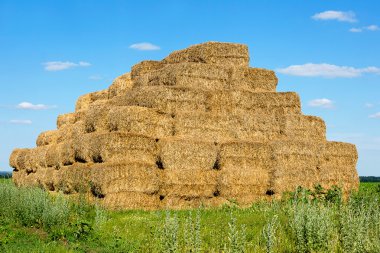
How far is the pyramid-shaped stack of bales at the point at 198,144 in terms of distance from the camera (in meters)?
24.1

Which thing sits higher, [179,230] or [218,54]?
[218,54]

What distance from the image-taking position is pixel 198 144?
25391 mm

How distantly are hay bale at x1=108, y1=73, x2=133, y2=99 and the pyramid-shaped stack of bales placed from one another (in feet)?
5.68

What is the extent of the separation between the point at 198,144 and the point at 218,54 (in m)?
7.18

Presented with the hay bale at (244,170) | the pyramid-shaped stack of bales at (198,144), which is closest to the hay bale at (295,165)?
the pyramid-shaped stack of bales at (198,144)

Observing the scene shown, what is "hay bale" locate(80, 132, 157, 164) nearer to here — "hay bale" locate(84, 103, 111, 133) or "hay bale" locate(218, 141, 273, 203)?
"hay bale" locate(84, 103, 111, 133)

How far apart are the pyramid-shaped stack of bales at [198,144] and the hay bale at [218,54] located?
0.20 ft

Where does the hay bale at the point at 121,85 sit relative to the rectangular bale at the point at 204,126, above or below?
above

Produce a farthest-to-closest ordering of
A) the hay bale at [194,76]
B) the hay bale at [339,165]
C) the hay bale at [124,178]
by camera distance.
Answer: the hay bale at [339,165] → the hay bale at [194,76] → the hay bale at [124,178]

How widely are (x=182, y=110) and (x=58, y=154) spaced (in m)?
7.86

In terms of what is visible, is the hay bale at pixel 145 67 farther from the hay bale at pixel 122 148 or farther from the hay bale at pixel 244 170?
the hay bale at pixel 244 170

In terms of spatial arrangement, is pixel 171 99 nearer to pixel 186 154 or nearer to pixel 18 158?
pixel 186 154

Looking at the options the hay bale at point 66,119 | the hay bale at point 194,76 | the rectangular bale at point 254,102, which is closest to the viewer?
the rectangular bale at point 254,102

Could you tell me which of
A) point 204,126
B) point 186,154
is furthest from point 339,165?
point 186,154
